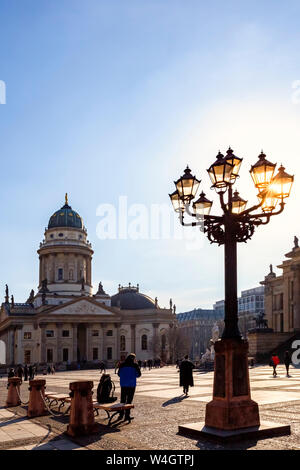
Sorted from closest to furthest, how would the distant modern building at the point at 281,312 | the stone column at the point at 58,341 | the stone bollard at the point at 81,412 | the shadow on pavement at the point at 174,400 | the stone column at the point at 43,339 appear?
the stone bollard at the point at 81,412 < the shadow on pavement at the point at 174,400 < the distant modern building at the point at 281,312 < the stone column at the point at 43,339 < the stone column at the point at 58,341

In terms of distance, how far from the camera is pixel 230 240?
12.2m

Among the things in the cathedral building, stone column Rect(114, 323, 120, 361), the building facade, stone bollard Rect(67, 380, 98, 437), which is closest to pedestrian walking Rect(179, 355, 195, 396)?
stone bollard Rect(67, 380, 98, 437)

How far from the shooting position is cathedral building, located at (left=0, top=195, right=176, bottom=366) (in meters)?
90.2

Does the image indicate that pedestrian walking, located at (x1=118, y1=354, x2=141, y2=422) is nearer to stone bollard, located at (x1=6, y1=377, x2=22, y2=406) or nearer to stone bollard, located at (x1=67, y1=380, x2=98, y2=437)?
stone bollard, located at (x1=67, y1=380, x2=98, y2=437)

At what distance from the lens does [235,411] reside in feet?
36.5

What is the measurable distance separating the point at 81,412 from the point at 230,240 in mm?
5427

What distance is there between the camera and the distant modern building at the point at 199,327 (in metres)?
172

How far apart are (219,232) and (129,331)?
9052 centimetres

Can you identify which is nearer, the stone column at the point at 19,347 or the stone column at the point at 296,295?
the stone column at the point at 296,295

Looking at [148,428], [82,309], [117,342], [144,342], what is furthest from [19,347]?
[148,428]

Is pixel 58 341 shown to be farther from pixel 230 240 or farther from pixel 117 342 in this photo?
pixel 230 240

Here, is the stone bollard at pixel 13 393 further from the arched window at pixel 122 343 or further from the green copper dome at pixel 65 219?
the green copper dome at pixel 65 219

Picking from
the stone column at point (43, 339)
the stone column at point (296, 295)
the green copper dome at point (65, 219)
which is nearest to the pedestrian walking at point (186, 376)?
the stone column at point (296, 295)
